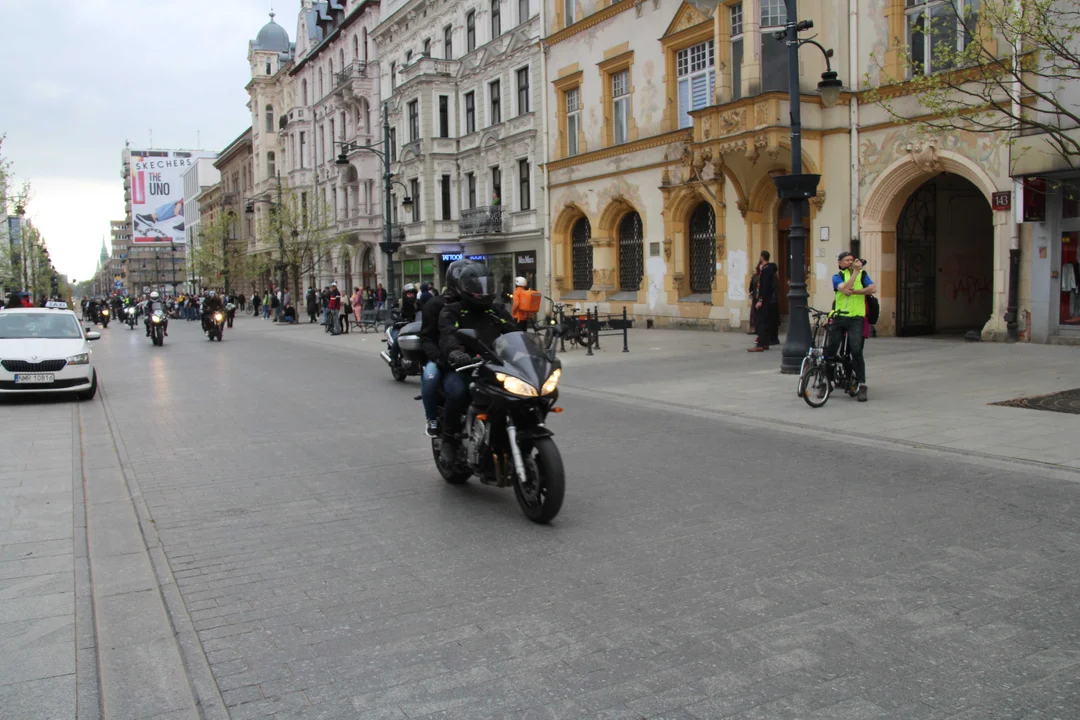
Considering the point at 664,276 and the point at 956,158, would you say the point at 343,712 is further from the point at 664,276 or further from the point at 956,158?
the point at 664,276

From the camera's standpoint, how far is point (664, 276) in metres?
27.3

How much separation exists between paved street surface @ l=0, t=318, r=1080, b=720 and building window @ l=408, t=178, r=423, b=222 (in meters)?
33.6

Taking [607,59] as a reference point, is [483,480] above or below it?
below

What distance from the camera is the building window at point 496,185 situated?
37.1 meters

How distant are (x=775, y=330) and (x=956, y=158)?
484 cm

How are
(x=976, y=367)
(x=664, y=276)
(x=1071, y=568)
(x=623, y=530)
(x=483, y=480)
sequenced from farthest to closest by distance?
(x=664, y=276)
(x=976, y=367)
(x=483, y=480)
(x=623, y=530)
(x=1071, y=568)

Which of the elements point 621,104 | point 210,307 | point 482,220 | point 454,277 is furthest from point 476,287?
point 482,220

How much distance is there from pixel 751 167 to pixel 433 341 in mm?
16695

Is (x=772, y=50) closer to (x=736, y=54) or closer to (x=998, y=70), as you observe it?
(x=736, y=54)

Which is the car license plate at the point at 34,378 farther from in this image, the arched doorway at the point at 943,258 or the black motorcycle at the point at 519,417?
the arched doorway at the point at 943,258

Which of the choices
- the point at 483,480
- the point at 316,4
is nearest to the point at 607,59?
the point at 483,480

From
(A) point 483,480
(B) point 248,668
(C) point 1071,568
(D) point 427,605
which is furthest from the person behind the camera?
(A) point 483,480

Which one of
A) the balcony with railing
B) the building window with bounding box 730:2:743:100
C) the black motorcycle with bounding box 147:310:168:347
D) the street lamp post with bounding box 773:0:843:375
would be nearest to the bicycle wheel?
the street lamp post with bounding box 773:0:843:375

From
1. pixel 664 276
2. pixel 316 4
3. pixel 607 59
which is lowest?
pixel 664 276
